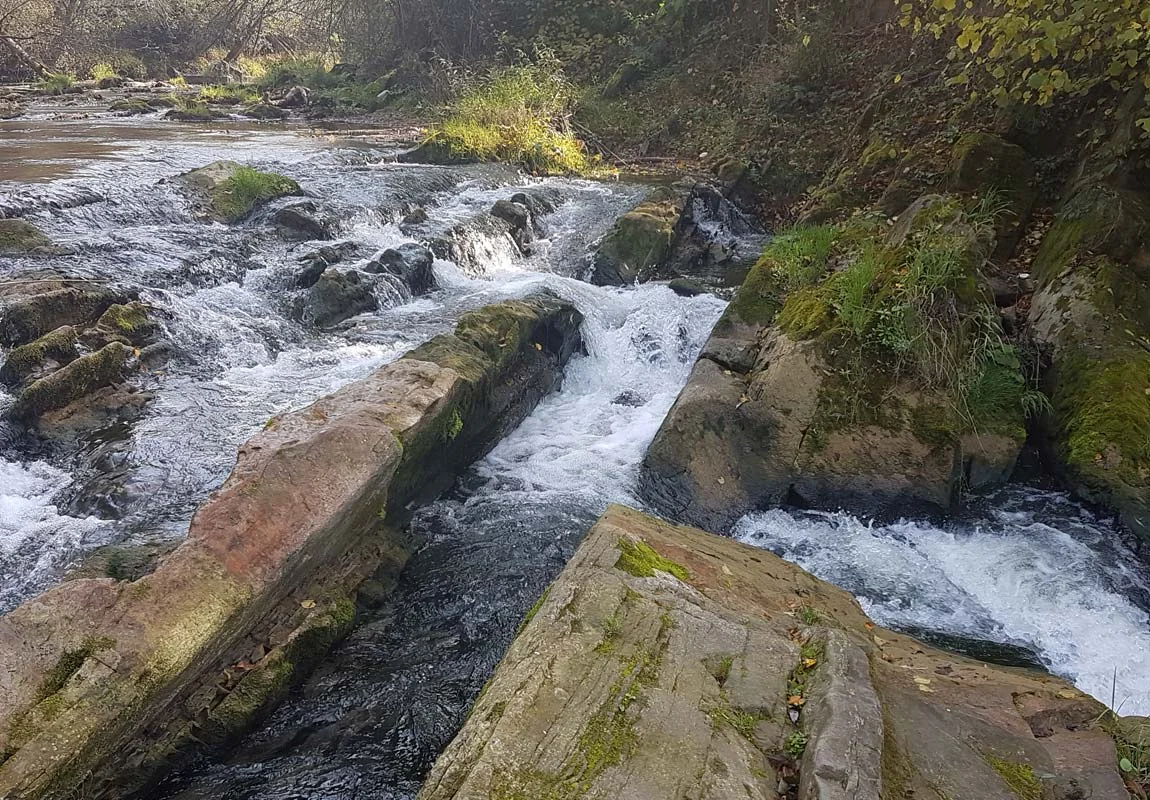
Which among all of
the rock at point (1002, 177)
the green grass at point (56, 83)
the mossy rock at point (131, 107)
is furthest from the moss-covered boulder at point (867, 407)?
the green grass at point (56, 83)

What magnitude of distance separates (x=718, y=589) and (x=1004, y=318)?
12.9 feet

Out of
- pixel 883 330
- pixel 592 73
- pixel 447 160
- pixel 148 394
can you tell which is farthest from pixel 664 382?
pixel 592 73

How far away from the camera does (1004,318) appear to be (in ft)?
19.2

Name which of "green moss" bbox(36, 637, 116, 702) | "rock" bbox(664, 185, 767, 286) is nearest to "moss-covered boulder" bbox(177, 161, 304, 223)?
"rock" bbox(664, 185, 767, 286)

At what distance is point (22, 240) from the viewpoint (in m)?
7.86

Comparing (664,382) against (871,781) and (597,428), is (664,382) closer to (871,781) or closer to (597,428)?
(597,428)

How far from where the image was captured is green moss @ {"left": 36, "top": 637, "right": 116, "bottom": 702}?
2.92m

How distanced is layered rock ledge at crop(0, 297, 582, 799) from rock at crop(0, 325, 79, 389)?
3.02m

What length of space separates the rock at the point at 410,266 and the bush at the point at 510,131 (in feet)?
16.7

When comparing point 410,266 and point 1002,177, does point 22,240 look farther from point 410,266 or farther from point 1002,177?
point 1002,177

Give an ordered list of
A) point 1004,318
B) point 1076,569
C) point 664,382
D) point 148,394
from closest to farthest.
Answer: point 1076,569, point 1004,318, point 148,394, point 664,382

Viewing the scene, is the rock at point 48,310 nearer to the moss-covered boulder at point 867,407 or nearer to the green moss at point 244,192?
the green moss at point 244,192

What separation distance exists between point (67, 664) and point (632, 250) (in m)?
8.11

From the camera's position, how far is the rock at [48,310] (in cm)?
643
